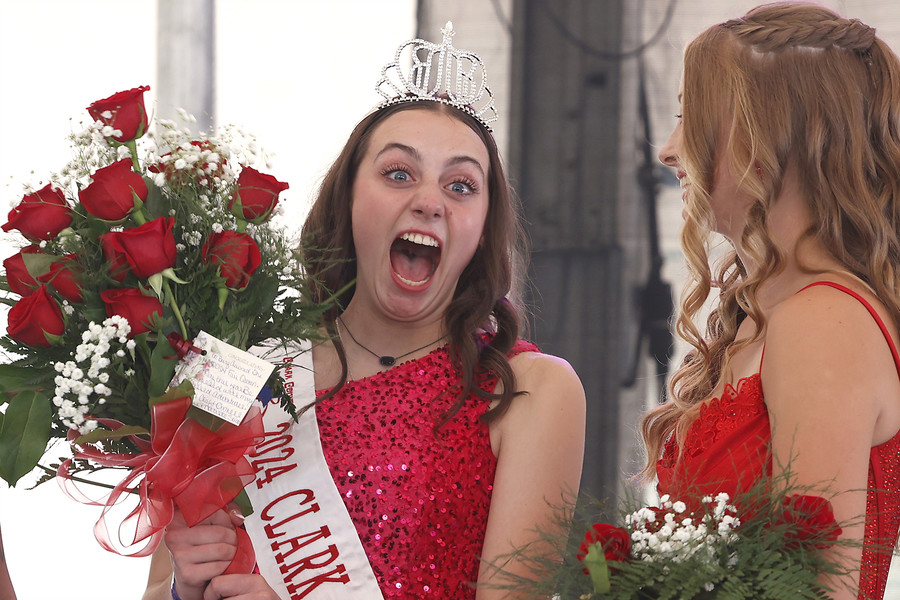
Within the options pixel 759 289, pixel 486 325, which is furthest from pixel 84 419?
pixel 759 289

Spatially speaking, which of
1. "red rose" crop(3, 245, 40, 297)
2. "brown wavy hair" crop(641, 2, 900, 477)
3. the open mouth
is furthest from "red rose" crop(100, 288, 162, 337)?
"brown wavy hair" crop(641, 2, 900, 477)

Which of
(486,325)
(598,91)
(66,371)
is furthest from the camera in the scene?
(598,91)

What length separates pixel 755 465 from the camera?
3.88 feet

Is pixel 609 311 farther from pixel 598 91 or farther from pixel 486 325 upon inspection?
pixel 486 325

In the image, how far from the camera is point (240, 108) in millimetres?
2986

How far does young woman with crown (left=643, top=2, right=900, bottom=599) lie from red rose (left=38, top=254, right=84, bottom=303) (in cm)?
74

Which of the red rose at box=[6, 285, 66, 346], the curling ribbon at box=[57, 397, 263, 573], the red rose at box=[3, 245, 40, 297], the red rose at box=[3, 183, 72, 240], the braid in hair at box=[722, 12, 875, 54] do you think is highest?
the braid in hair at box=[722, 12, 875, 54]

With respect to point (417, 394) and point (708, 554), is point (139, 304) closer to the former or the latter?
point (417, 394)

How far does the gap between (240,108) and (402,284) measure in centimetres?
170

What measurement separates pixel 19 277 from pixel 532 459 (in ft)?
2.37

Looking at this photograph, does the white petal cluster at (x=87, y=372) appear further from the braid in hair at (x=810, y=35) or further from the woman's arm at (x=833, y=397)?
the braid in hair at (x=810, y=35)

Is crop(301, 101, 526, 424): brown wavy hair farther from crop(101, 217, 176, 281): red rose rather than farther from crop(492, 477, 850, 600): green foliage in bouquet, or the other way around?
crop(492, 477, 850, 600): green foliage in bouquet

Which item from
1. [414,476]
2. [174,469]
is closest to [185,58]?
[414,476]

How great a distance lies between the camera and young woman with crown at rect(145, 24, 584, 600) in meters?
1.42
